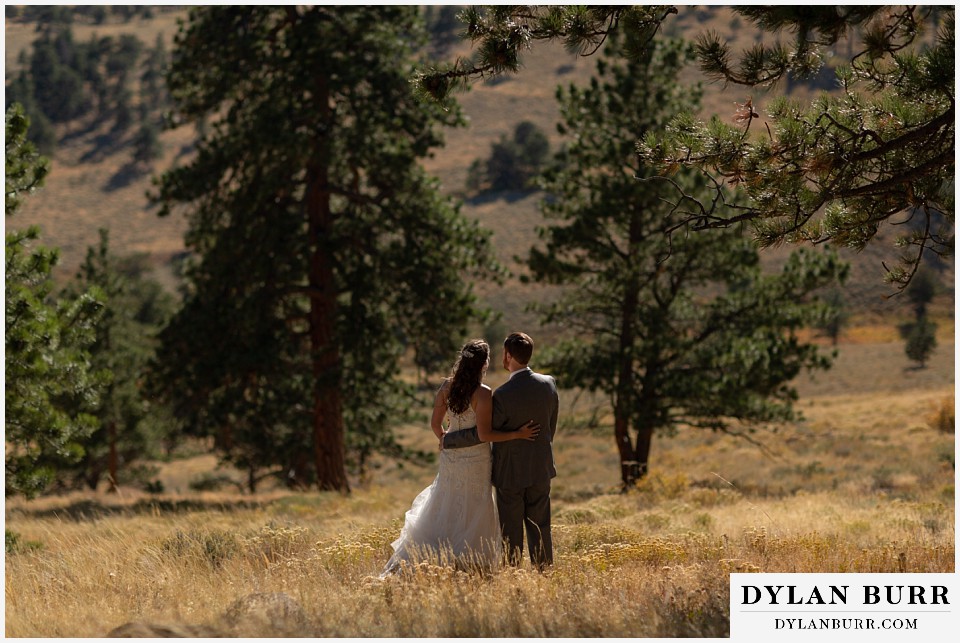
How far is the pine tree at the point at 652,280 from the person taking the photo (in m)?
17.0

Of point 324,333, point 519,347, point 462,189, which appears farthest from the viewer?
point 462,189

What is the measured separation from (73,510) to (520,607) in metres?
14.7

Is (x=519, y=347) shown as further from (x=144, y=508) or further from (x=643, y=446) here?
(x=643, y=446)

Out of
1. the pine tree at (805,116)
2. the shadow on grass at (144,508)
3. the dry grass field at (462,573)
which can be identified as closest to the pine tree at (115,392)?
the dry grass field at (462,573)

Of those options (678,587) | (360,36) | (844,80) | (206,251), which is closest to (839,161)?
(844,80)

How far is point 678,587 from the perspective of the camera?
250 inches

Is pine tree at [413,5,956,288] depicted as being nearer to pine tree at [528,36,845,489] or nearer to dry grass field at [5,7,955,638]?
dry grass field at [5,7,955,638]

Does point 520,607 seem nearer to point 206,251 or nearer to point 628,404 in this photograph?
point 628,404

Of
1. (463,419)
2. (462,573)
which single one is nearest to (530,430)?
(463,419)

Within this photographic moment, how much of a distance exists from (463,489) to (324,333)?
1101cm

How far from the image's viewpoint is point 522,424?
7.00 m

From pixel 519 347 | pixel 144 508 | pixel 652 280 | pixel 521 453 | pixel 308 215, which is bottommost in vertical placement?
pixel 144 508

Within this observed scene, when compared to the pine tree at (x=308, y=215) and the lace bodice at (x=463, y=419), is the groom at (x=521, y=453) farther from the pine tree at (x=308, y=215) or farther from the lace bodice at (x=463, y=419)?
the pine tree at (x=308, y=215)

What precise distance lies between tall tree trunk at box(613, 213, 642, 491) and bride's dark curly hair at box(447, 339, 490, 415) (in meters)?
10.1
